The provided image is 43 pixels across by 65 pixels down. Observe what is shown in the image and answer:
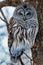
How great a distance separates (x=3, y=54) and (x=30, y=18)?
338mm

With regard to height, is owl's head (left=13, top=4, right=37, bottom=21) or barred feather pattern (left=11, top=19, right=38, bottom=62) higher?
owl's head (left=13, top=4, right=37, bottom=21)

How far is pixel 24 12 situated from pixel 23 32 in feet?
0.50

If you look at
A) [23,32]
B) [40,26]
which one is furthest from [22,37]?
[40,26]

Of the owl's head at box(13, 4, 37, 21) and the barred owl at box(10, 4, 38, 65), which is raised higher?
the owl's head at box(13, 4, 37, 21)

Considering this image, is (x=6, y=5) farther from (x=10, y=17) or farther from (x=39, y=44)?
(x=39, y=44)

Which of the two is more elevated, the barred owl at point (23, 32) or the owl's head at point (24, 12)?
the owl's head at point (24, 12)

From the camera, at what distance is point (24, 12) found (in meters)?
1.84

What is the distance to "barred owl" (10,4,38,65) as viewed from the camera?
1.85 m

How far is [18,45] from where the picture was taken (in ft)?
6.12

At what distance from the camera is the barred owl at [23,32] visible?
185 centimetres

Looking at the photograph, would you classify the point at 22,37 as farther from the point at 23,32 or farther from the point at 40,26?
the point at 40,26

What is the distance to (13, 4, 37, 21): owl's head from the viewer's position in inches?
72.6

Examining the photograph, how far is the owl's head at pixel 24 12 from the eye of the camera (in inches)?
72.6

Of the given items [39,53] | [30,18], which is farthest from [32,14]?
[39,53]
